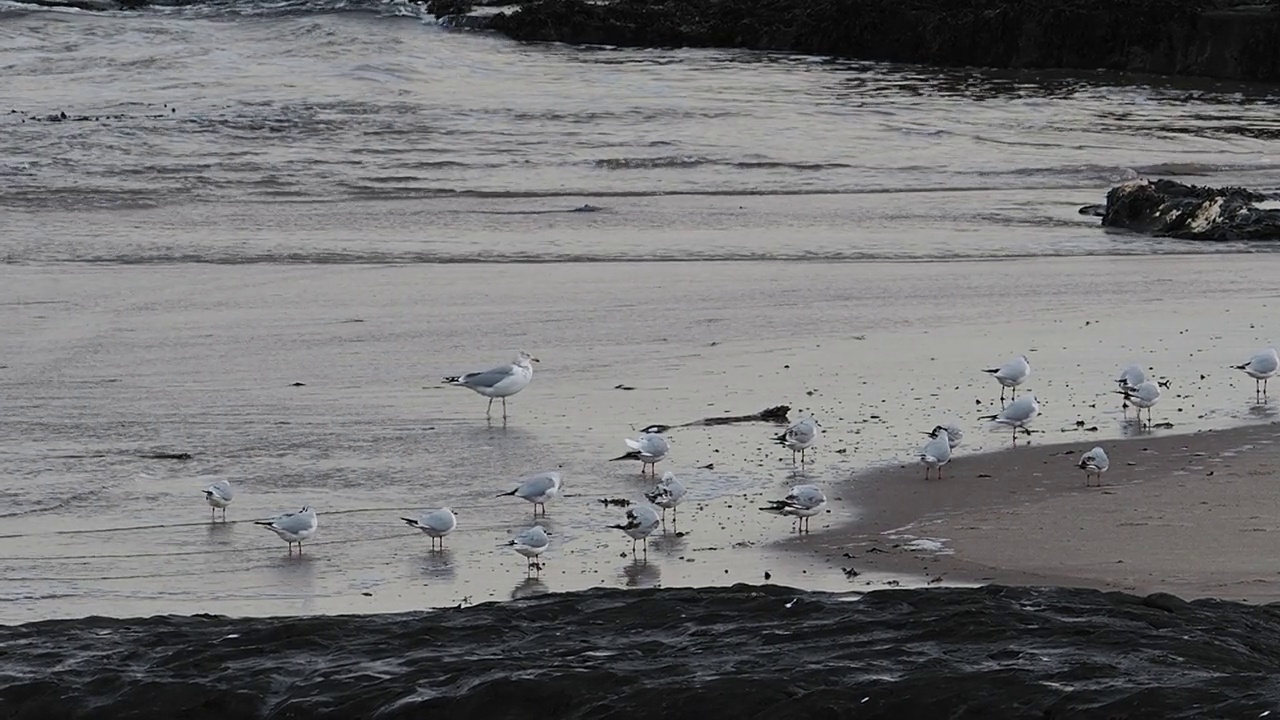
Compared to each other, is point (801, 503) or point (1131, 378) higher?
point (1131, 378)

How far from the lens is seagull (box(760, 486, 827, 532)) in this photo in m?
7.38

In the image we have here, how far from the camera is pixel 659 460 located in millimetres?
8359

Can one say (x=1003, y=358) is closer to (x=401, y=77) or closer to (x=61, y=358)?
(x=61, y=358)

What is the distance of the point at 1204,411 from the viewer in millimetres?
9430

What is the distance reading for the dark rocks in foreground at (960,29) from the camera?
1324 inches

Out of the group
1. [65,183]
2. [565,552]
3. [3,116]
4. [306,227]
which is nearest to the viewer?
[565,552]

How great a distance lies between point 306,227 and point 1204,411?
10.1m

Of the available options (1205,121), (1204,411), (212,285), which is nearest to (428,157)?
(212,285)

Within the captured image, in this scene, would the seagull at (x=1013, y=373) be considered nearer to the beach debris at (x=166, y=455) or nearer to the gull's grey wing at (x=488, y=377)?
the gull's grey wing at (x=488, y=377)

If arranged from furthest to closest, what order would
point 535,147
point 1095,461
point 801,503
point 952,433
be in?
point 535,147 < point 952,433 < point 1095,461 < point 801,503

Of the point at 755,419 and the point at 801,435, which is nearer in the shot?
the point at 801,435

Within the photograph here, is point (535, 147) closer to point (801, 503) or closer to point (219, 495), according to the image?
point (219, 495)

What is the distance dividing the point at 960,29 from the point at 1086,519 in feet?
96.0

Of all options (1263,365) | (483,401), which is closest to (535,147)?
(483,401)
